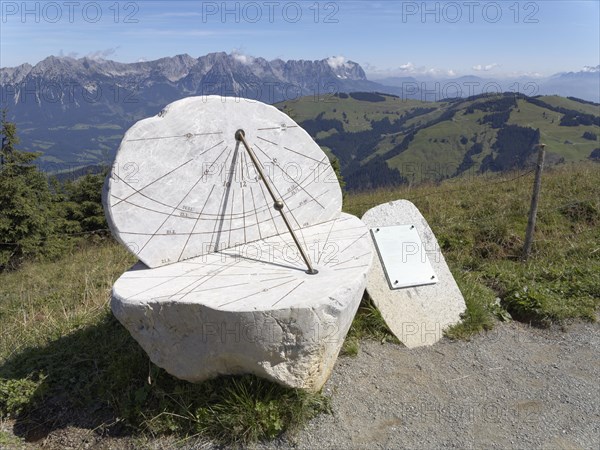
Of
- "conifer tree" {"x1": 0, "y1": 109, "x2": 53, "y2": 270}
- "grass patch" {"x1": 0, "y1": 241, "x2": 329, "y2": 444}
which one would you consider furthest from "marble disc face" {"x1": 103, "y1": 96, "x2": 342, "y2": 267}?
"conifer tree" {"x1": 0, "y1": 109, "x2": 53, "y2": 270}

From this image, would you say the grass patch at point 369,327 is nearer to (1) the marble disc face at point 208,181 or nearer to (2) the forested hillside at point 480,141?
(1) the marble disc face at point 208,181

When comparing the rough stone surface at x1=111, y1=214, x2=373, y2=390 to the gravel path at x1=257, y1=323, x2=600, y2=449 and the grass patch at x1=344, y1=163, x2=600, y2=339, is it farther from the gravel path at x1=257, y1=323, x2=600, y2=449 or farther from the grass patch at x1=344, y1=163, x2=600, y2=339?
the grass patch at x1=344, y1=163, x2=600, y2=339

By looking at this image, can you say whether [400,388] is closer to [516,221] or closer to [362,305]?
[362,305]

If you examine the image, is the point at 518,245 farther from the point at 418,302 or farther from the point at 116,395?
the point at 116,395

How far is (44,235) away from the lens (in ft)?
45.5

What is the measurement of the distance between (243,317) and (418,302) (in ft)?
9.84

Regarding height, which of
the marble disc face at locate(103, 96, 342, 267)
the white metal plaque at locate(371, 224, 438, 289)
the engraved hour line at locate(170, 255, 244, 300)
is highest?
the marble disc face at locate(103, 96, 342, 267)

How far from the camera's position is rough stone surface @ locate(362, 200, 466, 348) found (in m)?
5.40

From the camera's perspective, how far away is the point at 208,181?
471cm

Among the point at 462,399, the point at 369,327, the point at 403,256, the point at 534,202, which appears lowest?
the point at 462,399

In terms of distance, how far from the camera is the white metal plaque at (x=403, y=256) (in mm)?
5773

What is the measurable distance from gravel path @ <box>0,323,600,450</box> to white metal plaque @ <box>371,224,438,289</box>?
88 centimetres

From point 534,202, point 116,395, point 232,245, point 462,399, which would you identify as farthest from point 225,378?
point 534,202

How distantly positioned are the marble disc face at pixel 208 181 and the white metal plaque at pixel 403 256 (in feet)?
3.14
